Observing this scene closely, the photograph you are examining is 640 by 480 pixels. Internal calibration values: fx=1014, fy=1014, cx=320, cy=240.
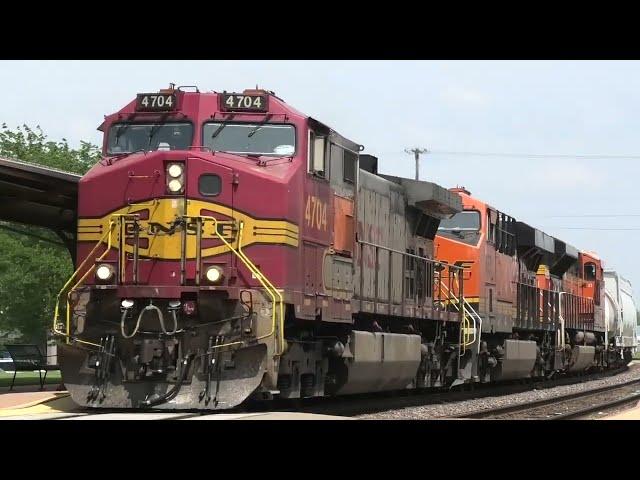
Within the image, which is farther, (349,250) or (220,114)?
(349,250)

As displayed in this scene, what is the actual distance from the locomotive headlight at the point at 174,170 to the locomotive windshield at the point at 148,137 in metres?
0.63

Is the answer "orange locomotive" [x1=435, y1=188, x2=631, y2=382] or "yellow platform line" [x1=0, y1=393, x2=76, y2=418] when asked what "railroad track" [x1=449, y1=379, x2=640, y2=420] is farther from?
"yellow platform line" [x1=0, y1=393, x2=76, y2=418]

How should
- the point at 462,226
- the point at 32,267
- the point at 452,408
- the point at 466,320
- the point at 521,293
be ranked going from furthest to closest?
1. the point at 32,267
2. the point at 521,293
3. the point at 462,226
4. the point at 466,320
5. the point at 452,408

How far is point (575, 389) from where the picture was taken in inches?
1017

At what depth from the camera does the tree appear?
3403 centimetres

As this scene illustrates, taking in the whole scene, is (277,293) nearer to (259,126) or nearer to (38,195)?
(259,126)

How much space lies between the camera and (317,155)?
544 inches

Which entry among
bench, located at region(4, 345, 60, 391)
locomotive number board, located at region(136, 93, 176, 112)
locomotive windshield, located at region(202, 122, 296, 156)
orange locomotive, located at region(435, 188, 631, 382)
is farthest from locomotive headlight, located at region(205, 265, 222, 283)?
orange locomotive, located at region(435, 188, 631, 382)

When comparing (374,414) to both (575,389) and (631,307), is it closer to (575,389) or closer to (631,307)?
(575,389)

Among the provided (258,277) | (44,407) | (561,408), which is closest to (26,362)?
(44,407)

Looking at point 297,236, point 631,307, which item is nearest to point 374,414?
point 297,236

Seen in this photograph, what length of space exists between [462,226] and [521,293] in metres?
4.27

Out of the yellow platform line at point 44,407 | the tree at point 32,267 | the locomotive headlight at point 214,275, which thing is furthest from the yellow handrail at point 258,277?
the tree at point 32,267
